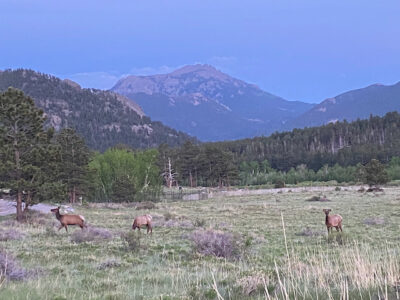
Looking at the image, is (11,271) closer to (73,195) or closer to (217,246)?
(217,246)

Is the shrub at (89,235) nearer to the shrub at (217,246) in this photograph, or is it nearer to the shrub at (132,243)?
the shrub at (132,243)

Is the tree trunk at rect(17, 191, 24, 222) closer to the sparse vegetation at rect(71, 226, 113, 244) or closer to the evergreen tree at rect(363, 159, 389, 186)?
the sparse vegetation at rect(71, 226, 113, 244)

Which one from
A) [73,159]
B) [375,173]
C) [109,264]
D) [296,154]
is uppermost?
[296,154]

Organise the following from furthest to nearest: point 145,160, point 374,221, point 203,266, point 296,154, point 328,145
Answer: point 328,145 → point 296,154 → point 145,160 → point 374,221 → point 203,266

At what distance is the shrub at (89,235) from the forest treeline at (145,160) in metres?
5.84

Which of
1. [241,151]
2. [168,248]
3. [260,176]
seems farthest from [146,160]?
[241,151]

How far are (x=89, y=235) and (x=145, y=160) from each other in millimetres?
48941

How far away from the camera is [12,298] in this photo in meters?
5.26

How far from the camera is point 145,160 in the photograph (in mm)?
62781

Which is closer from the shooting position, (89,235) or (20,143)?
(89,235)

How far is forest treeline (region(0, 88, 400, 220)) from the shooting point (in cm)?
1964

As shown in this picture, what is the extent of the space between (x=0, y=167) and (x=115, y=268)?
1170cm

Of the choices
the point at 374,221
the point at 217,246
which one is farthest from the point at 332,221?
the point at 217,246

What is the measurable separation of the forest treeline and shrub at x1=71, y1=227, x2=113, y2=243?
19.2ft
